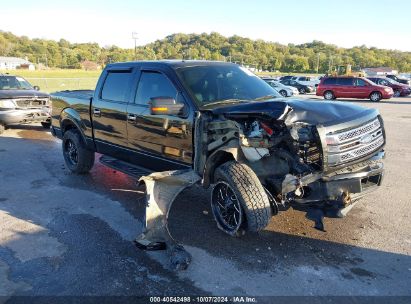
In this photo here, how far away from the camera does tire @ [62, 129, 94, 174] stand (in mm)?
6797

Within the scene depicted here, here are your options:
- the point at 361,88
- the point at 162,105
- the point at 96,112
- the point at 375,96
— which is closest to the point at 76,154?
the point at 96,112

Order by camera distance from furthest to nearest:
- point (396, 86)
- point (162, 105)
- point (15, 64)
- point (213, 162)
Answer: point (15, 64), point (396, 86), point (213, 162), point (162, 105)

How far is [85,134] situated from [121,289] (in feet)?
12.8

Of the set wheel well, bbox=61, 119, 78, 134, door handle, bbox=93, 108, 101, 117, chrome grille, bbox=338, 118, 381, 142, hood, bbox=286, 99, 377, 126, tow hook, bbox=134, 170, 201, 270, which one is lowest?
tow hook, bbox=134, 170, 201, 270

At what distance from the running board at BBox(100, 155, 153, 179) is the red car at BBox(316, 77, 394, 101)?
2268 cm

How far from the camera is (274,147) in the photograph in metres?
4.03

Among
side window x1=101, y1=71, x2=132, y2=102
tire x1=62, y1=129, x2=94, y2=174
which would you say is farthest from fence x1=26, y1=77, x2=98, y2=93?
side window x1=101, y1=71, x2=132, y2=102

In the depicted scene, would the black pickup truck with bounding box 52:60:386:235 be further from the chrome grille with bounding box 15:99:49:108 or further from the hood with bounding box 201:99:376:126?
the chrome grille with bounding box 15:99:49:108

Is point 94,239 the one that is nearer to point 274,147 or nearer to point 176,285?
point 176,285

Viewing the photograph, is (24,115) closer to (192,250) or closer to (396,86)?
(192,250)

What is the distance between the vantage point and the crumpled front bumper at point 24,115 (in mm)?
11180

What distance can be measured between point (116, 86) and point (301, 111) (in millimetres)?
3198

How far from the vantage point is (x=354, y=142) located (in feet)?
13.0

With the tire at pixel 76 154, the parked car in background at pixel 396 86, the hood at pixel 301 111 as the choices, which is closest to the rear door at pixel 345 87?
the parked car in background at pixel 396 86
